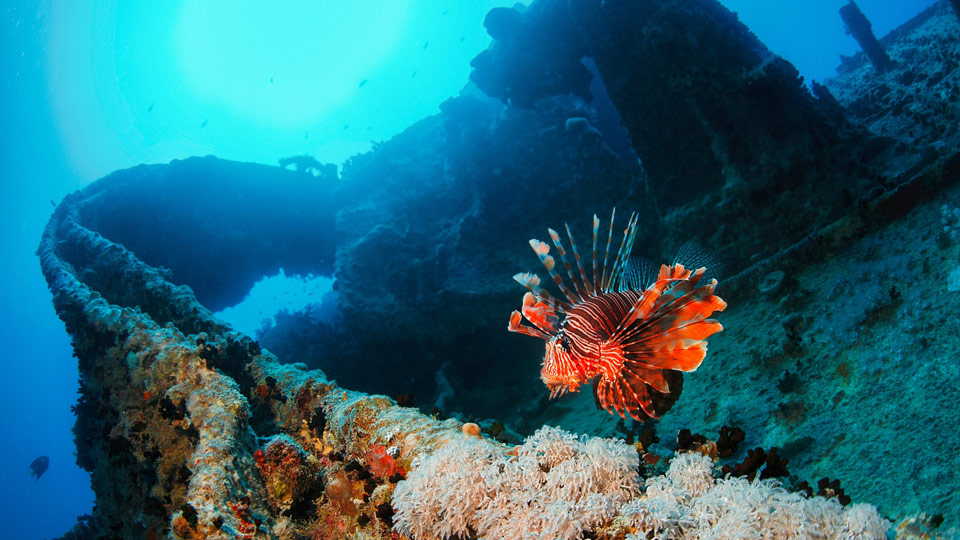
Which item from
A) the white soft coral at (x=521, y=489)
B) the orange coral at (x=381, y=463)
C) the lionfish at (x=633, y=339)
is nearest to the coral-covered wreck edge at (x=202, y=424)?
the orange coral at (x=381, y=463)

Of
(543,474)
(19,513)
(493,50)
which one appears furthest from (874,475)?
(19,513)

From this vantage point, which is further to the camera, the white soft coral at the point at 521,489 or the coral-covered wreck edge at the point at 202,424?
the coral-covered wreck edge at the point at 202,424

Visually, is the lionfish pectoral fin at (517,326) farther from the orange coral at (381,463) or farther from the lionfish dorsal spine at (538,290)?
the orange coral at (381,463)

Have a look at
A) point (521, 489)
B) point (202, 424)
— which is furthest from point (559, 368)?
point (202, 424)

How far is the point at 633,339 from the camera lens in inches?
105

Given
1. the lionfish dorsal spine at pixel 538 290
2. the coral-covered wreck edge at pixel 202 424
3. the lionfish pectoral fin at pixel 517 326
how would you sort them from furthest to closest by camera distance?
the coral-covered wreck edge at pixel 202 424
the lionfish dorsal spine at pixel 538 290
the lionfish pectoral fin at pixel 517 326

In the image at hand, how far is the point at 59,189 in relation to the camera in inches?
1677

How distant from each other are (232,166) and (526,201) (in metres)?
9.54

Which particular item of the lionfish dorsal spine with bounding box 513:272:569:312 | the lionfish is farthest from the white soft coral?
the lionfish dorsal spine with bounding box 513:272:569:312

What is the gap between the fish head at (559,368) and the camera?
106 inches

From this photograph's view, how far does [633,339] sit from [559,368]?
514 millimetres

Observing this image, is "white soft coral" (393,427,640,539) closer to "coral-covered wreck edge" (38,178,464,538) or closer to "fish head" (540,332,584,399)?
"fish head" (540,332,584,399)

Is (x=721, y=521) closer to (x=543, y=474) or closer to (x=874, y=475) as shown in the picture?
(x=543, y=474)

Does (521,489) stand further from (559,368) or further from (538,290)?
(538,290)
